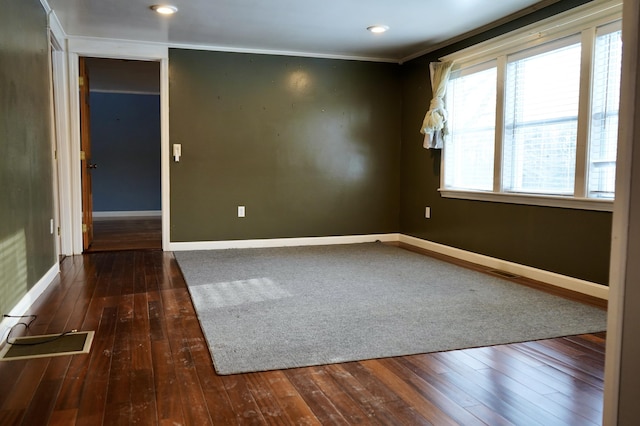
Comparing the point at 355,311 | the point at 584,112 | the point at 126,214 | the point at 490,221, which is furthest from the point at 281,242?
the point at 126,214

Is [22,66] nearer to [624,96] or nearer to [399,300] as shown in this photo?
[399,300]

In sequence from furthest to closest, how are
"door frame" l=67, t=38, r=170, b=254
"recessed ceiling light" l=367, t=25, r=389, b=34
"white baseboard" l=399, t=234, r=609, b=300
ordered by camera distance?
"door frame" l=67, t=38, r=170, b=254 < "recessed ceiling light" l=367, t=25, r=389, b=34 < "white baseboard" l=399, t=234, r=609, b=300

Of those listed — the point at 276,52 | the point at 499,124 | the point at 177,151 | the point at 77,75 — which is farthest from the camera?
the point at 276,52

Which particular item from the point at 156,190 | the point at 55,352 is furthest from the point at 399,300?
the point at 156,190

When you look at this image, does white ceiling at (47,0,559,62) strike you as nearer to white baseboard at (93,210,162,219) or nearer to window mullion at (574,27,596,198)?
window mullion at (574,27,596,198)

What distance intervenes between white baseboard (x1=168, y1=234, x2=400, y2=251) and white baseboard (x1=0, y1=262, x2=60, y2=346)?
5.07ft

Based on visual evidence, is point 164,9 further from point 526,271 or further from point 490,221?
point 526,271

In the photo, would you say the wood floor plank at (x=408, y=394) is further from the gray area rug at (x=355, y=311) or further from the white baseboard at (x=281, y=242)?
the white baseboard at (x=281, y=242)

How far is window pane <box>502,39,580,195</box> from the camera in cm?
378

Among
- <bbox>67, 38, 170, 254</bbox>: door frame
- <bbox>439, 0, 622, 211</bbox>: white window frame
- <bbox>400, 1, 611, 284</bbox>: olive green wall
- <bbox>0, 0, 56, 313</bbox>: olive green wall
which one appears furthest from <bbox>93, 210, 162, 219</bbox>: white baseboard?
A: <bbox>439, 0, 622, 211</bbox>: white window frame

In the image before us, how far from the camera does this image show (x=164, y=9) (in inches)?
164

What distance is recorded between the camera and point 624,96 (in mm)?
1206

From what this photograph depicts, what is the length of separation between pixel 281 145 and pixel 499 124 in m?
2.42

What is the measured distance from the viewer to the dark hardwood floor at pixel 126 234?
18.7 feet
